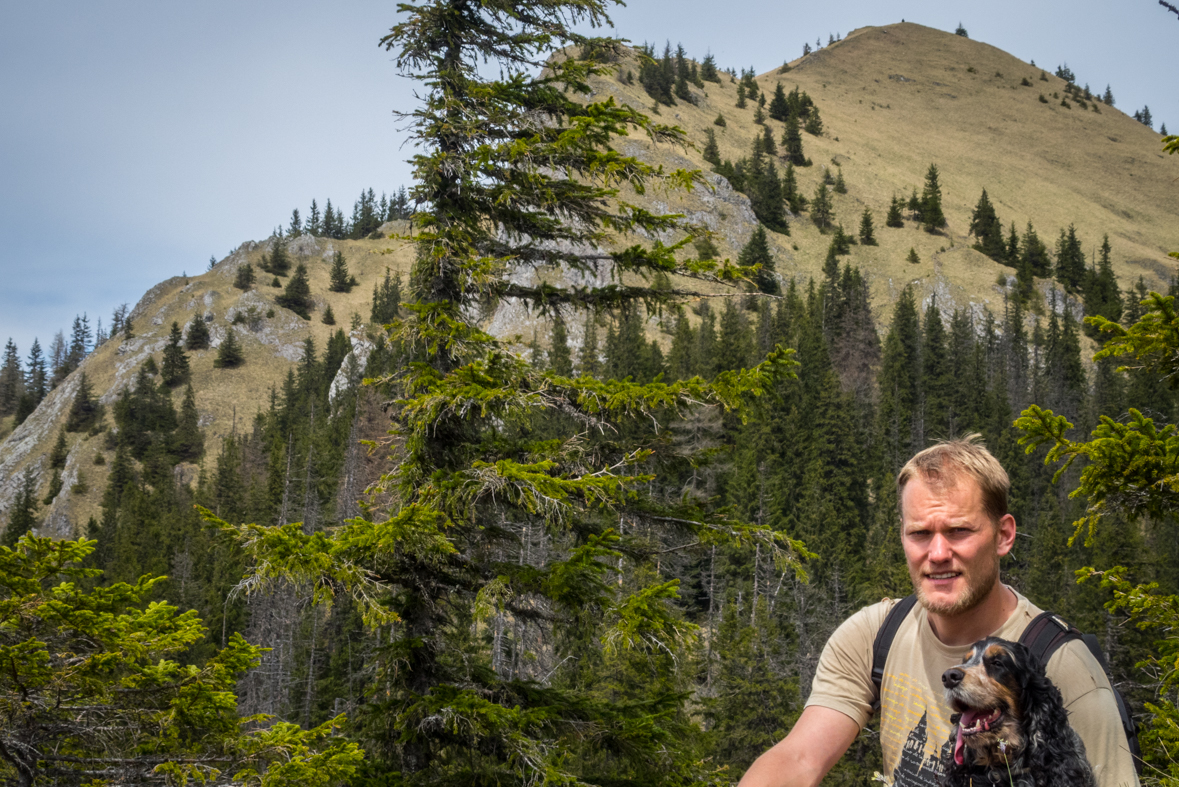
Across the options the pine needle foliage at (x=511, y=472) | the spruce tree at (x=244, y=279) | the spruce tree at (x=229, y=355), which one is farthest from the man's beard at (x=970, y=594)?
the spruce tree at (x=244, y=279)

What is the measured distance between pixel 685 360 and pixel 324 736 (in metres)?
63.1

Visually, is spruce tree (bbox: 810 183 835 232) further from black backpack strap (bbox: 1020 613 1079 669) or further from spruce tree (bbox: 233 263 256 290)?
black backpack strap (bbox: 1020 613 1079 669)

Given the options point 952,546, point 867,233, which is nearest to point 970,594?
point 952,546

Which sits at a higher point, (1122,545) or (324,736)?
(324,736)

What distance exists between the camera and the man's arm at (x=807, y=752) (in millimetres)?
1878

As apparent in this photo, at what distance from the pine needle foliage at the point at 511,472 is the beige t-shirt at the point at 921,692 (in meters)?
4.55

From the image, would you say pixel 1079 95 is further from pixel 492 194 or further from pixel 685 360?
pixel 492 194

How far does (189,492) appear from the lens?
87812mm

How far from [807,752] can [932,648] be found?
1.46ft

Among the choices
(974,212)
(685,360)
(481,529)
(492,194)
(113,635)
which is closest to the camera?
(113,635)

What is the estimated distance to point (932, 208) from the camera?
120 meters

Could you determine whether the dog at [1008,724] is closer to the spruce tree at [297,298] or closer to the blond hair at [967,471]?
the blond hair at [967,471]

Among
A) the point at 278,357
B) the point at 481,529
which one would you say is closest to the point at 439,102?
the point at 481,529

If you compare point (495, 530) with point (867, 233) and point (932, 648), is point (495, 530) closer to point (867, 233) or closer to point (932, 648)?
point (932, 648)
